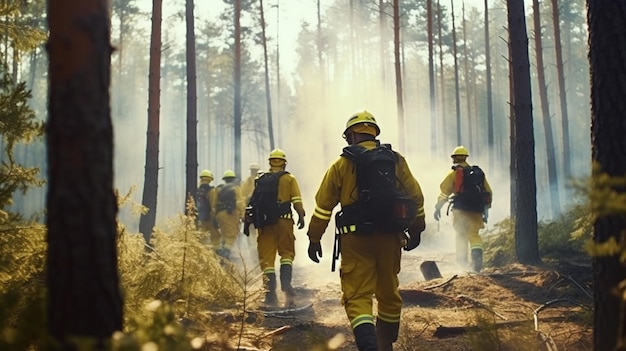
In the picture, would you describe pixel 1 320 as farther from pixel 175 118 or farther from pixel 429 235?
pixel 175 118

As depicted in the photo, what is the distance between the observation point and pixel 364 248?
4926 mm

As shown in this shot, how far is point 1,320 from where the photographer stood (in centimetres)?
Result: 192

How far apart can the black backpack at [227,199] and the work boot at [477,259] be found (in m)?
5.52

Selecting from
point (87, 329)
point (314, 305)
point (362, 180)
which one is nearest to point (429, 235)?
point (314, 305)

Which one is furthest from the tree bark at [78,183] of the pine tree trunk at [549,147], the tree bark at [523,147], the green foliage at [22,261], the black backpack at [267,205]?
the pine tree trunk at [549,147]

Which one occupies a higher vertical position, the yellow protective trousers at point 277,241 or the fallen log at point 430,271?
the yellow protective trousers at point 277,241

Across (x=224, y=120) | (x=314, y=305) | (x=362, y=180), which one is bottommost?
(x=314, y=305)

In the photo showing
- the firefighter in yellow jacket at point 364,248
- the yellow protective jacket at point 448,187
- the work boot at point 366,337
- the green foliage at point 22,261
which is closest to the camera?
the green foliage at point 22,261

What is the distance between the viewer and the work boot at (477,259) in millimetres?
10430

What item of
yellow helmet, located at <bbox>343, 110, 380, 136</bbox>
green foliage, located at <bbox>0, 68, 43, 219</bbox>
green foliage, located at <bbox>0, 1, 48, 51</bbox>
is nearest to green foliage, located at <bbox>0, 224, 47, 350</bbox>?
green foliage, located at <bbox>0, 68, 43, 219</bbox>

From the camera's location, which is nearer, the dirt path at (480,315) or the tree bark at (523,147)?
the dirt path at (480,315)

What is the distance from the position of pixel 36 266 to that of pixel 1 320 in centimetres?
255

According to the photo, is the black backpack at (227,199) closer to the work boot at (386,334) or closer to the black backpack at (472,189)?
the black backpack at (472,189)

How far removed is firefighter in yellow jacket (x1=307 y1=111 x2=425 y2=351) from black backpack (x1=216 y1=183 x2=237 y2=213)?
307 inches
